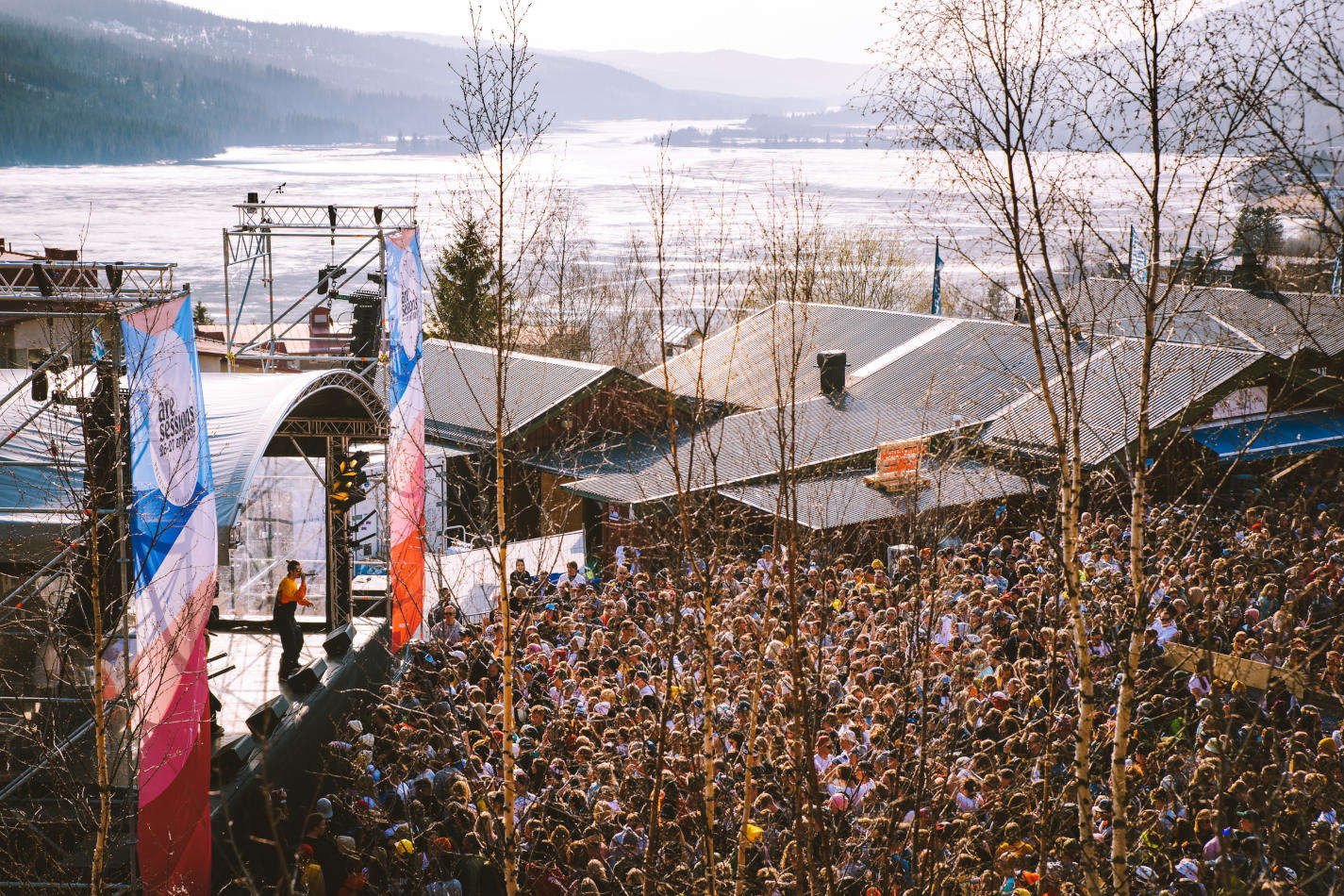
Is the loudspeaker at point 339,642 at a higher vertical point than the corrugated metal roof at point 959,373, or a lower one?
lower

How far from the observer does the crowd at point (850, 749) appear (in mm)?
6824

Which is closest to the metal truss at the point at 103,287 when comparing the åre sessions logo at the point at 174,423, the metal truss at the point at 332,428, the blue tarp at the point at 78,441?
the åre sessions logo at the point at 174,423

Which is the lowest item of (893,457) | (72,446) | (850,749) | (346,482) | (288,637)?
(288,637)

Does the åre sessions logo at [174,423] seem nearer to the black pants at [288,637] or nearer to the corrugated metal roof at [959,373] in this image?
the black pants at [288,637]

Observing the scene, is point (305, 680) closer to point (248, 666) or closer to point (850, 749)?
point (248, 666)

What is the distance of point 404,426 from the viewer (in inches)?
543

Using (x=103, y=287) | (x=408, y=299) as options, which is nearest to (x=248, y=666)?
(x=408, y=299)

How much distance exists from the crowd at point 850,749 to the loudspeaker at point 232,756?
34.7 inches

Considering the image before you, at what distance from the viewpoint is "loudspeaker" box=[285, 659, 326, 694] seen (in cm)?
1197

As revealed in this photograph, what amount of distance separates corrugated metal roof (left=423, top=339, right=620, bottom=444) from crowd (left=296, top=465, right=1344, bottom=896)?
8962 millimetres

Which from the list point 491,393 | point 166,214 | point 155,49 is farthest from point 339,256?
point 155,49

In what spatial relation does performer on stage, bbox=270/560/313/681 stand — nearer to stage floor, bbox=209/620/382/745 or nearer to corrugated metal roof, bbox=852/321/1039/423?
stage floor, bbox=209/620/382/745

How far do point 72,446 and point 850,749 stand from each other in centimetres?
674

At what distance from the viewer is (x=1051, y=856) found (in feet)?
25.2
